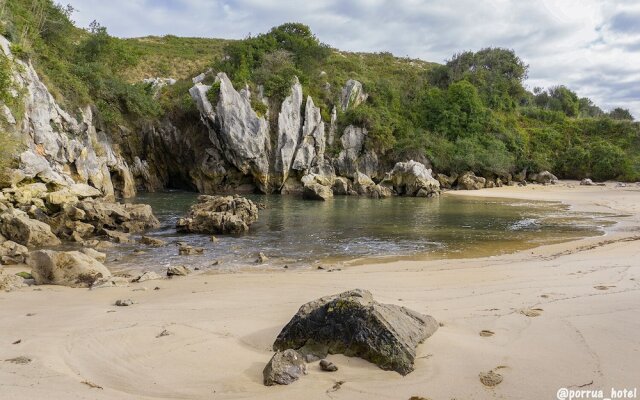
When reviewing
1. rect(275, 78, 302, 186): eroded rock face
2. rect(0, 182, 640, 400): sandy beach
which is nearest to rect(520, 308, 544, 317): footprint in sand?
rect(0, 182, 640, 400): sandy beach

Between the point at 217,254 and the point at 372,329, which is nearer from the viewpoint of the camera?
the point at 372,329

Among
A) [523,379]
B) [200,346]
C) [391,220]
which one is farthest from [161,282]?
[391,220]

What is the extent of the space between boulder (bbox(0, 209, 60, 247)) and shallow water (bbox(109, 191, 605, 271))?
2503 mm

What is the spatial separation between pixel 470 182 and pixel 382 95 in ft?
51.0

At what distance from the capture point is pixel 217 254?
12.3m

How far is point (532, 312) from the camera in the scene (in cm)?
542

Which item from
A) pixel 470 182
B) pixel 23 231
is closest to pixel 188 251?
pixel 23 231

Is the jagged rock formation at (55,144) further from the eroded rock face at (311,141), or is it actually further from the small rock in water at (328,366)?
the small rock in water at (328,366)

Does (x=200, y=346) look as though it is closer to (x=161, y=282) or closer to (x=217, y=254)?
(x=161, y=282)

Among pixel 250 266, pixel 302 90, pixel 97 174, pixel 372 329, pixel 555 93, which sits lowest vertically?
pixel 250 266

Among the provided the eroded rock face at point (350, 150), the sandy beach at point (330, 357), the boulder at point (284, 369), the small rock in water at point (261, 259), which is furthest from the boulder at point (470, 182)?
the boulder at point (284, 369)

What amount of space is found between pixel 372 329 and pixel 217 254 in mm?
8883

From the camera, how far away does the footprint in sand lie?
210 inches

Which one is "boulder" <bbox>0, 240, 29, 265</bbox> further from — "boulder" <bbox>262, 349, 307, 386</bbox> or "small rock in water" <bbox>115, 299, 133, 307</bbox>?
"boulder" <bbox>262, 349, 307, 386</bbox>
